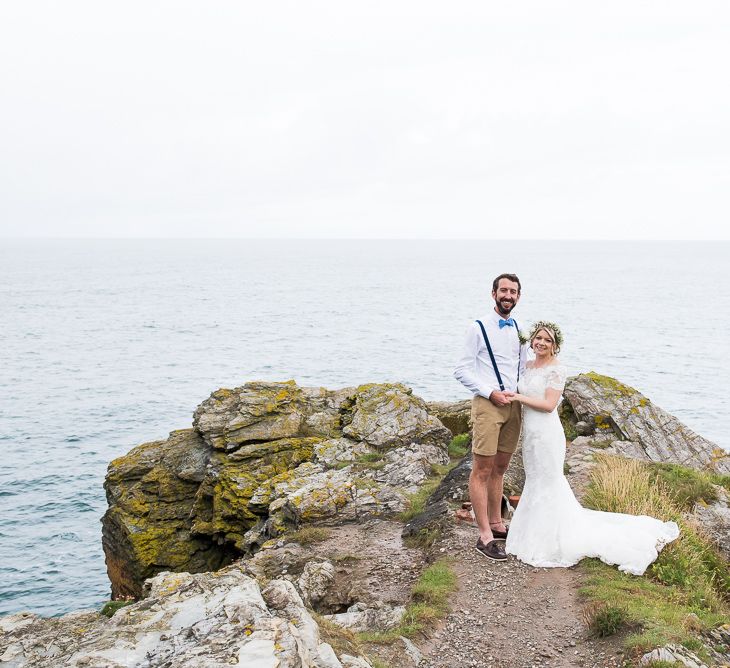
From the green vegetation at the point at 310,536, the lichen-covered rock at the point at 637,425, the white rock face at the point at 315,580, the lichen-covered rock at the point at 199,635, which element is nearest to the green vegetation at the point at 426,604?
the lichen-covered rock at the point at 199,635

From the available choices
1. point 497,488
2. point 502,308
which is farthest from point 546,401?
point 497,488

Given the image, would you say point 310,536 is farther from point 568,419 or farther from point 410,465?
point 568,419

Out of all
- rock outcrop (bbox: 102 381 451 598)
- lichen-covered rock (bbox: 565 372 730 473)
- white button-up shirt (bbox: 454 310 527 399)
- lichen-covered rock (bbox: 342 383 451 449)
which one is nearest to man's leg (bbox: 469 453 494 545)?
white button-up shirt (bbox: 454 310 527 399)

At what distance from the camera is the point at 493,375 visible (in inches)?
417

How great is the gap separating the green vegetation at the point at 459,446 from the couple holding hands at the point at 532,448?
8.12 metres

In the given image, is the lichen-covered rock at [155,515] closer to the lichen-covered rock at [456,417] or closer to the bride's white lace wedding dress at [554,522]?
the lichen-covered rock at [456,417]

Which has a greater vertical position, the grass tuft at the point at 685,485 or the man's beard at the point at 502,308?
the man's beard at the point at 502,308

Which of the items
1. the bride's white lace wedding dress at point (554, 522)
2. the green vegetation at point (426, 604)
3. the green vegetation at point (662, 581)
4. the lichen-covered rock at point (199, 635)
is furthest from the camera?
the bride's white lace wedding dress at point (554, 522)

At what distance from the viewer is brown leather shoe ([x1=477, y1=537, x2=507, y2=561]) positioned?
1087cm

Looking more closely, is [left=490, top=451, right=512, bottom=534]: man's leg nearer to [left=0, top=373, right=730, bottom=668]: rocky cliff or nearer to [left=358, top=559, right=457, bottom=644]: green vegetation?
[left=0, top=373, right=730, bottom=668]: rocky cliff

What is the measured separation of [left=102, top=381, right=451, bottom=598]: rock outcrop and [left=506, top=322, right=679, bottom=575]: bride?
18.6ft

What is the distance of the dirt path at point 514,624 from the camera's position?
27.5ft

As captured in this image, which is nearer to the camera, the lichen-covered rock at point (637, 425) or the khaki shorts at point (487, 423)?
the khaki shorts at point (487, 423)

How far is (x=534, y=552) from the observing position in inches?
422
